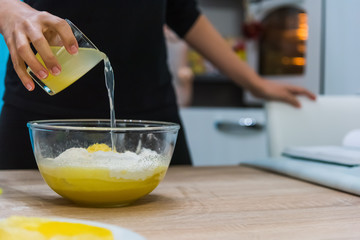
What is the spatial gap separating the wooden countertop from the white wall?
0.98m

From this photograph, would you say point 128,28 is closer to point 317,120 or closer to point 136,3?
point 136,3

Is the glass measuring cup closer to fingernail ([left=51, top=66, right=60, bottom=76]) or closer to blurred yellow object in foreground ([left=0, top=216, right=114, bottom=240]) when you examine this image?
fingernail ([left=51, top=66, right=60, bottom=76])

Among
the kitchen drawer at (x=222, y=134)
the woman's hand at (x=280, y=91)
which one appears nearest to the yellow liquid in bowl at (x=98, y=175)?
the woman's hand at (x=280, y=91)

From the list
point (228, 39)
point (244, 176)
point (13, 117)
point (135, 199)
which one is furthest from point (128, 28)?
point (228, 39)

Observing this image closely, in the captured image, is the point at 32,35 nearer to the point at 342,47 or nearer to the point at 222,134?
the point at 342,47

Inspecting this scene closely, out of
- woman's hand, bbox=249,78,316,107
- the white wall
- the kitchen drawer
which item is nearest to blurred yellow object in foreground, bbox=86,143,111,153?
woman's hand, bbox=249,78,316,107

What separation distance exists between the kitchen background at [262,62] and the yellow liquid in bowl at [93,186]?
0.84 metres

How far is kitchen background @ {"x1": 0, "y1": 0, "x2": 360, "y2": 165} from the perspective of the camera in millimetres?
1809

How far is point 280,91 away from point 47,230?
3.11 ft

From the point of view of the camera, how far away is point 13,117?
1104 millimetres

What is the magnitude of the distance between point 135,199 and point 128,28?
574 mm

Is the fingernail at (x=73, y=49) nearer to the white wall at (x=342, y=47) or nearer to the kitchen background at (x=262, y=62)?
the kitchen background at (x=262, y=62)

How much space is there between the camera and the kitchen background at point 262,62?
5.93 feet

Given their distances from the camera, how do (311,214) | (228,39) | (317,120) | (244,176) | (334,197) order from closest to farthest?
(311,214), (334,197), (244,176), (317,120), (228,39)
